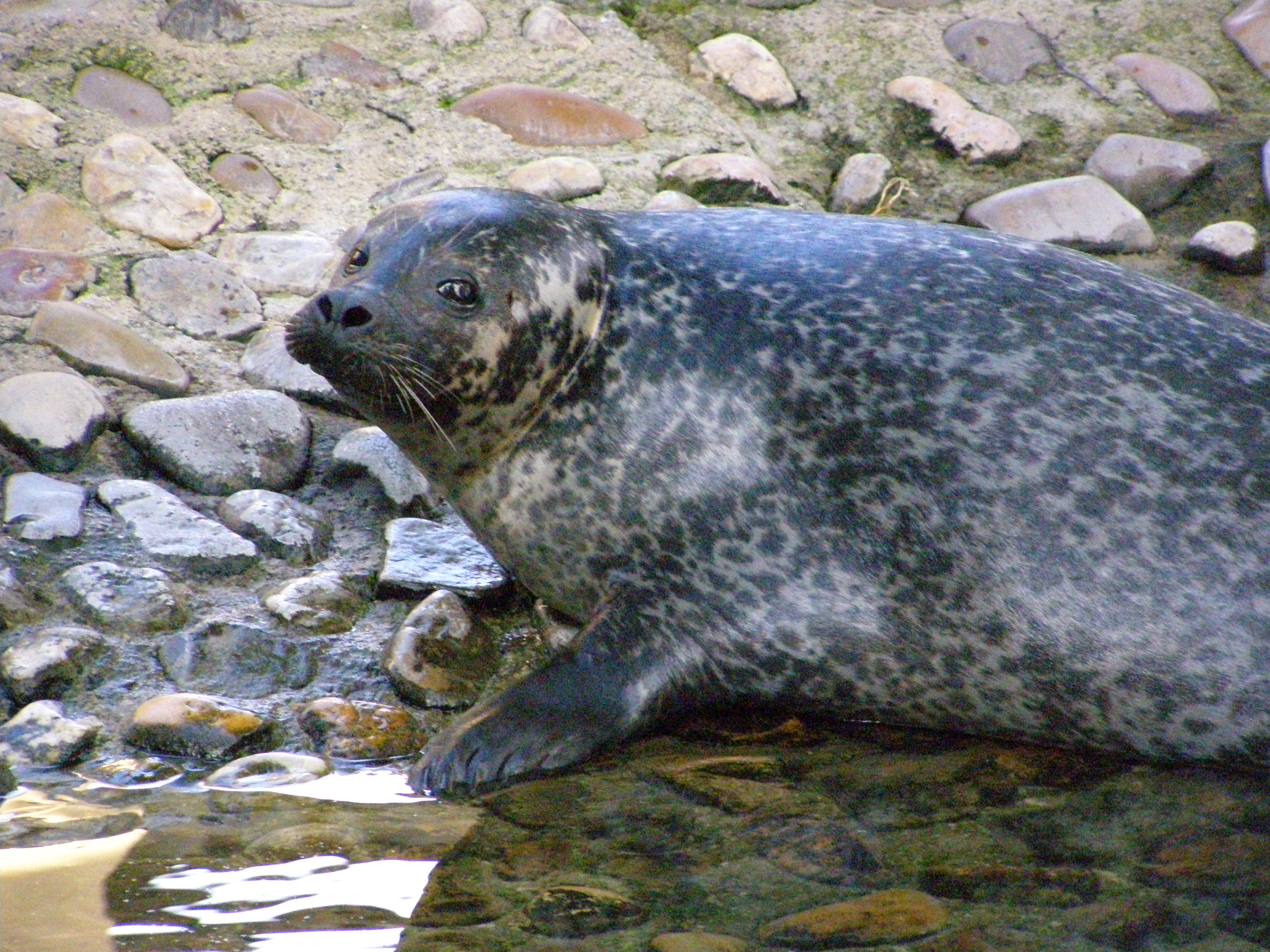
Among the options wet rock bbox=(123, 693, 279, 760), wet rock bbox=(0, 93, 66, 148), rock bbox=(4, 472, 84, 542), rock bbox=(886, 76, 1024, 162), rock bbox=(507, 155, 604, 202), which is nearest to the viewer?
wet rock bbox=(123, 693, 279, 760)

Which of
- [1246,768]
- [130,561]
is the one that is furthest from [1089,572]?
[130,561]

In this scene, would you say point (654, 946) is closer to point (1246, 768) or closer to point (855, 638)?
point (855, 638)

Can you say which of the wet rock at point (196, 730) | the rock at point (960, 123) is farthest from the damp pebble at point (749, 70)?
the wet rock at point (196, 730)

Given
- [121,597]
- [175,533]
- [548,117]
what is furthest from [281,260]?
[121,597]

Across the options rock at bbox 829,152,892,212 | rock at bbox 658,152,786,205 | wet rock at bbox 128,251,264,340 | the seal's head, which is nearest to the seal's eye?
the seal's head

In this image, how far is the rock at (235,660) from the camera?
3023mm

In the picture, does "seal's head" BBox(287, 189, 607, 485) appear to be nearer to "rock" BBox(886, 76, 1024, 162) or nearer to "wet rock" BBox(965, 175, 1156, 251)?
"wet rock" BBox(965, 175, 1156, 251)

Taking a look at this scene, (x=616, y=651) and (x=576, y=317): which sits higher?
(x=576, y=317)

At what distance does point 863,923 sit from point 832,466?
3.93 feet

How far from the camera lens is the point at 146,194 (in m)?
4.64

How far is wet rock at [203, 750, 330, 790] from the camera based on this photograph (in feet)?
8.66

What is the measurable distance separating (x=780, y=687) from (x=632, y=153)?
9.31ft

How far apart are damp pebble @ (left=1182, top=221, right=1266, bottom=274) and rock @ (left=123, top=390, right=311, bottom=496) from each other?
326 centimetres

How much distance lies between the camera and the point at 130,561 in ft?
10.8
